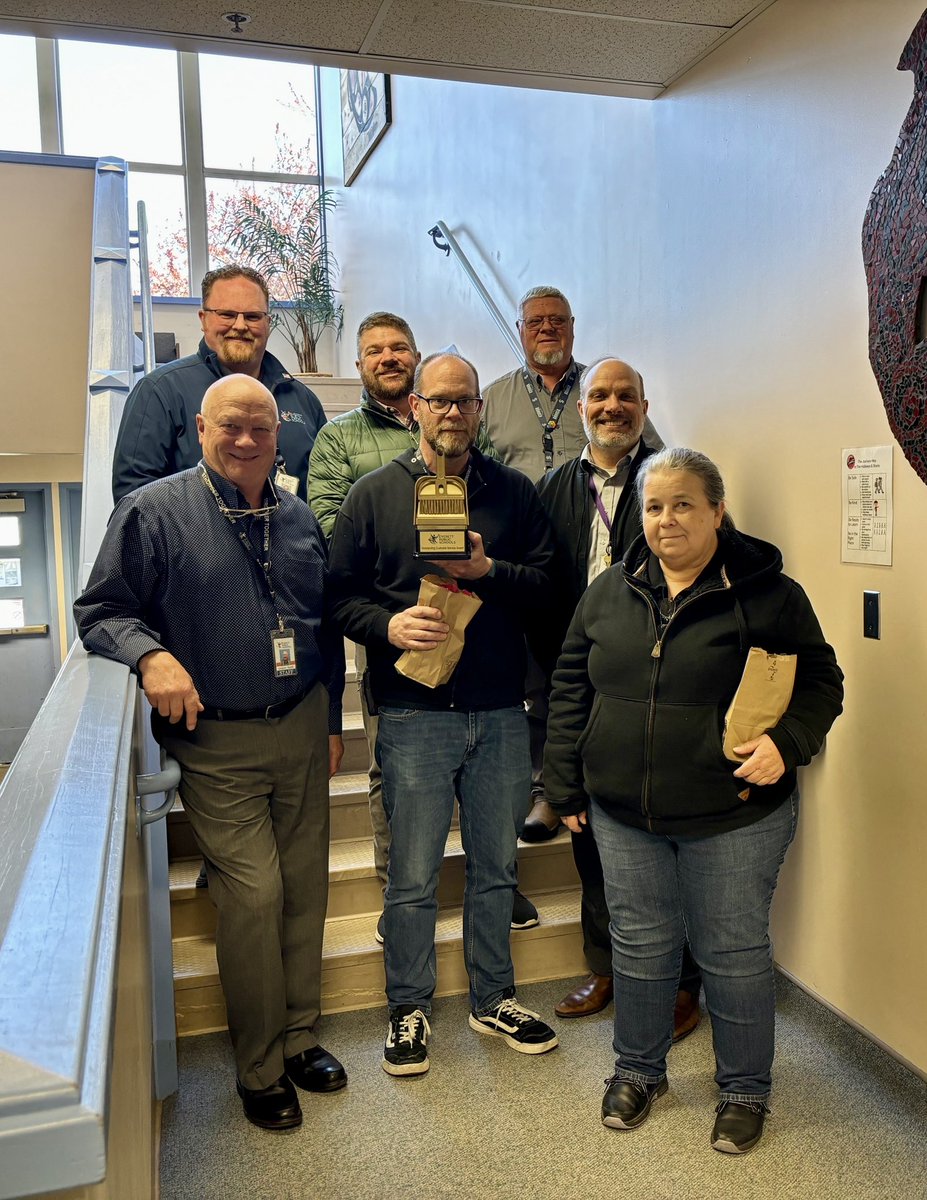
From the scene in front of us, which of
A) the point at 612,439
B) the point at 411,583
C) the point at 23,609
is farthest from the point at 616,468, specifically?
the point at 23,609

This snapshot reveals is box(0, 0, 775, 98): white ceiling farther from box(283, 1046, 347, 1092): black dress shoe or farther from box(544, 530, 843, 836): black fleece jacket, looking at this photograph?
box(283, 1046, 347, 1092): black dress shoe

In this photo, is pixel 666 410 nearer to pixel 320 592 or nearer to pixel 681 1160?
pixel 320 592

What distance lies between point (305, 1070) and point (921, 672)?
A: 162 cm

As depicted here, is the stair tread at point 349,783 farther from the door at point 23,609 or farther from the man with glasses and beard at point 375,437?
the door at point 23,609

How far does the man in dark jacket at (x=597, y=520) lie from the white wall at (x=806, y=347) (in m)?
0.35

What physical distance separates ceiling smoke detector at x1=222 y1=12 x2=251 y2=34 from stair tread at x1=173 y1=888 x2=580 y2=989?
2.33 meters

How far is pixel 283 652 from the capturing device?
2.07m

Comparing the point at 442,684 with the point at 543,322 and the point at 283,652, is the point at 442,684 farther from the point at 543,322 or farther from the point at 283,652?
the point at 543,322

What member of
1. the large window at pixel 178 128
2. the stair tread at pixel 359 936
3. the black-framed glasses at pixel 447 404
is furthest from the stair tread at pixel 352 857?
the large window at pixel 178 128

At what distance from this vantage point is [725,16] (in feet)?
8.07

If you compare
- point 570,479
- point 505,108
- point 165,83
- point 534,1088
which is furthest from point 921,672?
point 165,83

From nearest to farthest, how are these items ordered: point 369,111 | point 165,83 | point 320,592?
point 320,592 < point 369,111 < point 165,83

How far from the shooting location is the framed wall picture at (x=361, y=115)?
6383 mm

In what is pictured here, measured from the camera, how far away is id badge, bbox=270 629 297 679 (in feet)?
6.75
